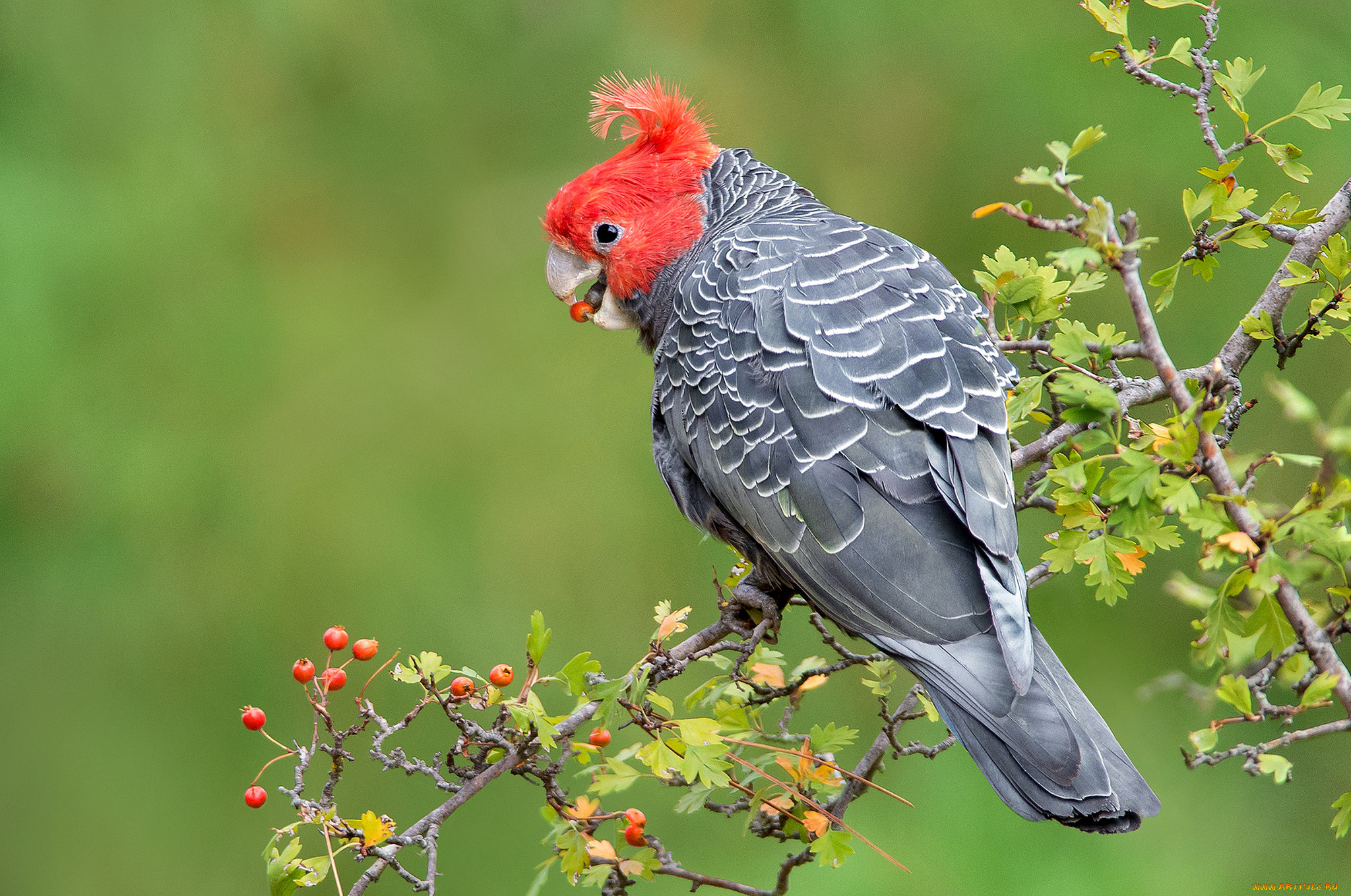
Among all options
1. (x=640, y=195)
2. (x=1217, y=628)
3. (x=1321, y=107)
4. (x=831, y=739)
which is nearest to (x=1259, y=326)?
(x=1321, y=107)

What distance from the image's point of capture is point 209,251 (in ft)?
9.89

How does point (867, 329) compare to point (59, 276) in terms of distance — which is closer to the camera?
point (867, 329)

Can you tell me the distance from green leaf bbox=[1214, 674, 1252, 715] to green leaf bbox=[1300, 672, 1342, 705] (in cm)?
5

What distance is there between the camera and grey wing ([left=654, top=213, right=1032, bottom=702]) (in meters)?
1.41

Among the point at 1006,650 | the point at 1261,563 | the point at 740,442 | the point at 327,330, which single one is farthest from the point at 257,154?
the point at 1261,563

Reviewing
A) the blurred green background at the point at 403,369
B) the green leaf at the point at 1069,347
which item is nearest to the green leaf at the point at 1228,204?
the green leaf at the point at 1069,347

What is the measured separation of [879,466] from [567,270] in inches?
36.9

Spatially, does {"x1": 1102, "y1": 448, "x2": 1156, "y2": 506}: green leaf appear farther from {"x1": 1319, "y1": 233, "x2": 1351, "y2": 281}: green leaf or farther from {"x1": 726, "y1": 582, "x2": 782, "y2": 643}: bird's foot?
{"x1": 726, "y1": 582, "x2": 782, "y2": 643}: bird's foot

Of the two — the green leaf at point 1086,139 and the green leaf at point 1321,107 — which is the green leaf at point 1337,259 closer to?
the green leaf at point 1321,107

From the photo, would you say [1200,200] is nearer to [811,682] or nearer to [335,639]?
[811,682]

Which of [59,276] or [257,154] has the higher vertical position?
[257,154]

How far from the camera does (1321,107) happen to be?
1336mm

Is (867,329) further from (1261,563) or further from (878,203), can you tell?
(878,203)

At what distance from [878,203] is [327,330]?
5.43 ft
